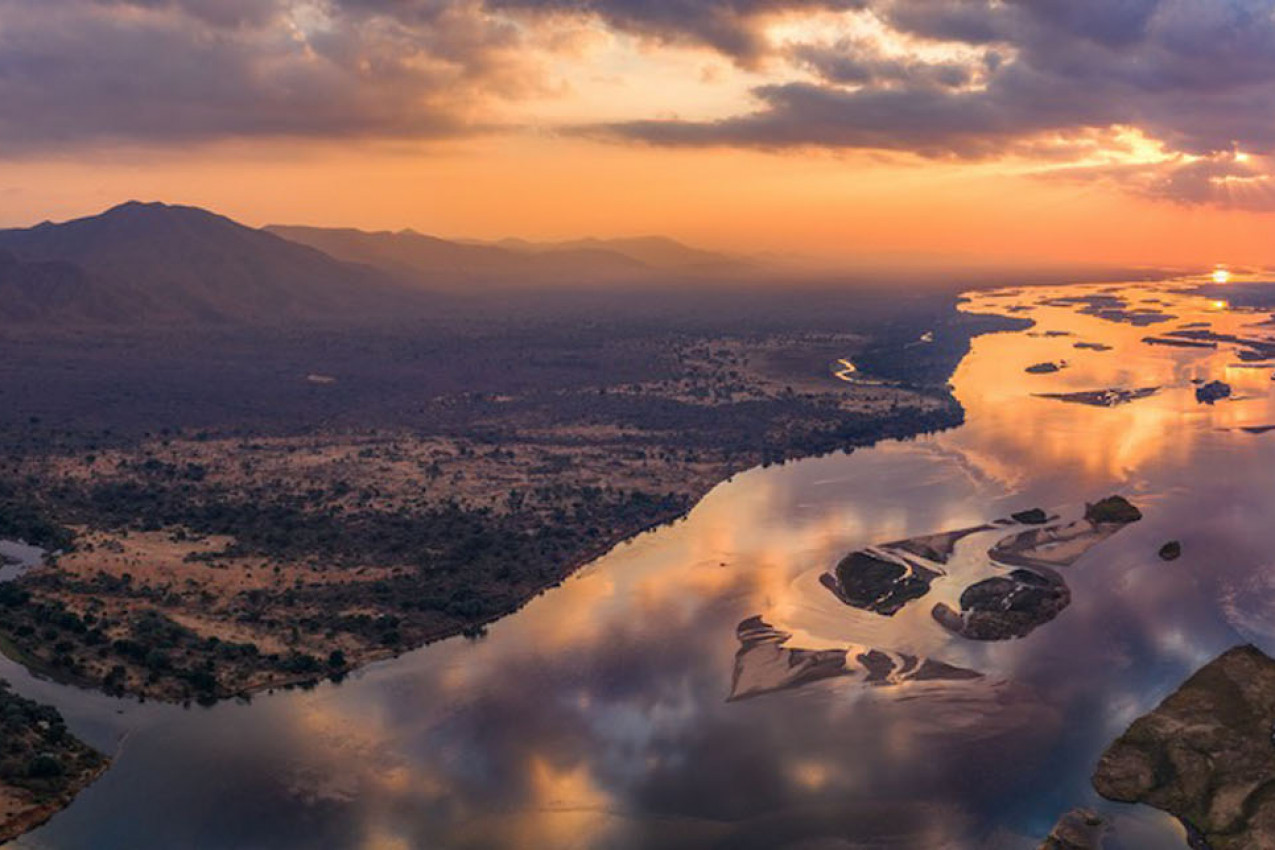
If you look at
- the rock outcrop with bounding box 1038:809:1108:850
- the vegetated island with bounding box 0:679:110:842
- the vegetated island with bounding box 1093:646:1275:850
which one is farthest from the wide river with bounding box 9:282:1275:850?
the vegetated island with bounding box 1093:646:1275:850

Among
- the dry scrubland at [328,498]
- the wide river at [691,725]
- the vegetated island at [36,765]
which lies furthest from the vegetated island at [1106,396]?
the vegetated island at [36,765]

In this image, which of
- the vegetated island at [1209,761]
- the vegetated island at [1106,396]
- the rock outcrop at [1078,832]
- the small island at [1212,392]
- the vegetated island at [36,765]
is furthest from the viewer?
the small island at [1212,392]

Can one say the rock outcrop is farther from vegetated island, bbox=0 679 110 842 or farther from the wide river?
vegetated island, bbox=0 679 110 842

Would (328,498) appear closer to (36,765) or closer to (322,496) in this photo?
(322,496)

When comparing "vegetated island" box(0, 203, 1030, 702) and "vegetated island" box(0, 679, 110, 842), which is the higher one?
"vegetated island" box(0, 203, 1030, 702)

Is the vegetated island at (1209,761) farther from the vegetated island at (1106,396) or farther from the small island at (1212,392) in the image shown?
the small island at (1212,392)

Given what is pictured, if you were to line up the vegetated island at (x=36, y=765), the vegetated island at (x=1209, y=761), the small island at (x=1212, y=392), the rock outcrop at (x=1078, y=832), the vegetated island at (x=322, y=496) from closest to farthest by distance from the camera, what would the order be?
the rock outcrop at (x=1078, y=832), the vegetated island at (x=1209, y=761), the vegetated island at (x=36, y=765), the vegetated island at (x=322, y=496), the small island at (x=1212, y=392)

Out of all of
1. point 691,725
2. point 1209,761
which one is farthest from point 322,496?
point 1209,761
